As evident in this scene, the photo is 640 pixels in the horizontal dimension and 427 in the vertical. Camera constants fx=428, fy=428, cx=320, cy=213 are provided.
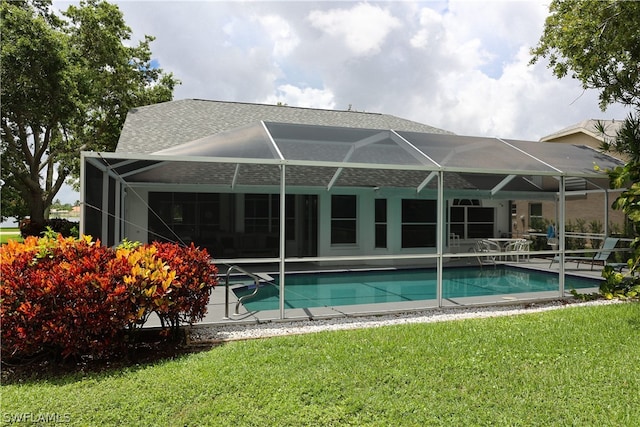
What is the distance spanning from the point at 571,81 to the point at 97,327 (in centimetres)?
1500

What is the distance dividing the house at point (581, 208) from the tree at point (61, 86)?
2142 cm

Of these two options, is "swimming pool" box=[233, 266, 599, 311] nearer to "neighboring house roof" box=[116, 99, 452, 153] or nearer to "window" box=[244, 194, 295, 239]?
"window" box=[244, 194, 295, 239]

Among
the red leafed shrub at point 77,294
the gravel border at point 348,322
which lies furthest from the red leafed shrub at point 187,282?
the gravel border at point 348,322

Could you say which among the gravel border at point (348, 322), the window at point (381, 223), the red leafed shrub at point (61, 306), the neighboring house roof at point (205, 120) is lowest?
the gravel border at point (348, 322)

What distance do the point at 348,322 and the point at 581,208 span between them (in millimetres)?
17876

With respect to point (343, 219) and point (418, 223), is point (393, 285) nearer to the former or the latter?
point (343, 219)

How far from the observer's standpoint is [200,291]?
6.34 meters

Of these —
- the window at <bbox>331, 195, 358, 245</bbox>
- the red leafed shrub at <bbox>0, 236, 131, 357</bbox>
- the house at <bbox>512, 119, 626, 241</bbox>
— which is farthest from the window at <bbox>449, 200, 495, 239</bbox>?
the red leafed shrub at <bbox>0, 236, 131, 357</bbox>

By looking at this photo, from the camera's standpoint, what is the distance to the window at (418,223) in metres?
→ 18.1

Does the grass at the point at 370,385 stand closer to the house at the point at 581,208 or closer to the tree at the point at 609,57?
the tree at the point at 609,57

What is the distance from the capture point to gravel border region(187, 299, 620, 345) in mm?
6936

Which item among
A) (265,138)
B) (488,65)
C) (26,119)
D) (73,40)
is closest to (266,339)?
(265,138)

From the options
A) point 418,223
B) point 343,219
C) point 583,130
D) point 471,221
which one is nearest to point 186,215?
point 343,219

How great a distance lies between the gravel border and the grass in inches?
31.7
